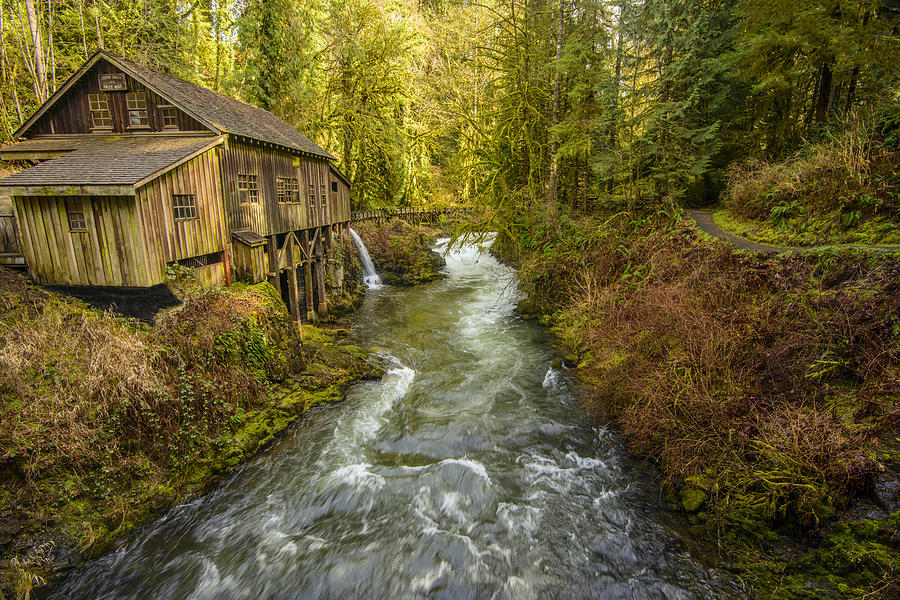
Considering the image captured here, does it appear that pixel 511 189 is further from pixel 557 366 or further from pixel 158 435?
pixel 158 435

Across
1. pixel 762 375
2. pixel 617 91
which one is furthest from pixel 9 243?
pixel 617 91

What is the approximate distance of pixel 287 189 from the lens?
52.8 ft

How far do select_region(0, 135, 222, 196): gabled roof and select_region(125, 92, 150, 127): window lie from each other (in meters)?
0.47

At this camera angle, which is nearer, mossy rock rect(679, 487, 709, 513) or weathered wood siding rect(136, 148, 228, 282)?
mossy rock rect(679, 487, 709, 513)

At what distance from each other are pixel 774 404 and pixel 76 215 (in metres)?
14.7

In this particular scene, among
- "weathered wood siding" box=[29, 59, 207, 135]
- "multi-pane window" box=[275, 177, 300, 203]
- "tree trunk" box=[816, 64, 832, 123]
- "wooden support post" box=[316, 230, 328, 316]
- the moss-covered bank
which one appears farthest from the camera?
the moss-covered bank

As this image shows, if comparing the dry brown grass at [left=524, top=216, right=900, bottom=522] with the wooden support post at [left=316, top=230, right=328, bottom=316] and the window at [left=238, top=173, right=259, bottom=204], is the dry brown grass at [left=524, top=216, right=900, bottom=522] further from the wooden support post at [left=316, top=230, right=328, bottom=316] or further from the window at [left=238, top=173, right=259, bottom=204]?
the wooden support post at [left=316, top=230, right=328, bottom=316]

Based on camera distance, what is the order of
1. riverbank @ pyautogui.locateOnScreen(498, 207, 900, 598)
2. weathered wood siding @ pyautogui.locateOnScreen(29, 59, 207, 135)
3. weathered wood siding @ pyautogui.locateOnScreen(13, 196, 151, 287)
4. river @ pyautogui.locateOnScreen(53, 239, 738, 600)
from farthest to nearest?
1. weathered wood siding @ pyautogui.locateOnScreen(29, 59, 207, 135)
2. weathered wood siding @ pyautogui.locateOnScreen(13, 196, 151, 287)
3. river @ pyautogui.locateOnScreen(53, 239, 738, 600)
4. riverbank @ pyautogui.locateOnScreen(498, 207, 900, 598)

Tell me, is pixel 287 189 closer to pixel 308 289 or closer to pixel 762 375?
pixel 308 289

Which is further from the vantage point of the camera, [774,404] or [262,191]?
[262,191]

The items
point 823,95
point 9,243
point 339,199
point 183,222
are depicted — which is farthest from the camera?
point 339,199

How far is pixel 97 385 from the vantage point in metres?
7.48

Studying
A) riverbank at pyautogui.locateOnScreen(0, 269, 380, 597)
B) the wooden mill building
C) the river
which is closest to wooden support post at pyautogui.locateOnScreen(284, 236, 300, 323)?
the wooden mill building

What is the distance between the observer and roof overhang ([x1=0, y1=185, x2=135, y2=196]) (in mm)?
8797
